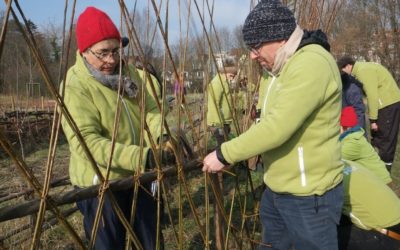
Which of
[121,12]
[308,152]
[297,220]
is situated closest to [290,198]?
[297,220]

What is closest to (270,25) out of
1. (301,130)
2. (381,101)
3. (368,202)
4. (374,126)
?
(301,130)

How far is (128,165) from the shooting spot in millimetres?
1479

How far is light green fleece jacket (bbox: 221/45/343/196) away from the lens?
133 centimetres

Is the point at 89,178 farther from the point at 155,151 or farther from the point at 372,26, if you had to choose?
the point at 372,26

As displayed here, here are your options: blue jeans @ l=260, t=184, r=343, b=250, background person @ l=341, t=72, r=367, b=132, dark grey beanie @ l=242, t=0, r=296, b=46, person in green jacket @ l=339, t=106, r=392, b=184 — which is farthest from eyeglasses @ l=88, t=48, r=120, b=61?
background person @ l=341, t=72, r=367, b=132

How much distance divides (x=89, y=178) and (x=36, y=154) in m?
6.38

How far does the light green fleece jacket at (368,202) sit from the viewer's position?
1870 mm

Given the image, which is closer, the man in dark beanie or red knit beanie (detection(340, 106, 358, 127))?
the man in dark beanie

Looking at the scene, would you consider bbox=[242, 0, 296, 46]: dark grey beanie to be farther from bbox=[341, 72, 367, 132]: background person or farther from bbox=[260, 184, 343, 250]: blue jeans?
bbox=[341, 72, 367, 132]: background person

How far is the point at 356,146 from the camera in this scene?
2512mm

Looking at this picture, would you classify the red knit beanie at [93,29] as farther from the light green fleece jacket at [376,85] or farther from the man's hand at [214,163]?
the light green fleece jacket at [376,85]

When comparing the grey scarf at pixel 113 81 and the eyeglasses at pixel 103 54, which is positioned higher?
the eyeglasses at pixel 103 54

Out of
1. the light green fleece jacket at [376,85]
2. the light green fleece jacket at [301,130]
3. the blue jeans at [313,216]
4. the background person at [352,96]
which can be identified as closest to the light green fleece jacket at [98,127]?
the light green fleece jacket at [301,130]

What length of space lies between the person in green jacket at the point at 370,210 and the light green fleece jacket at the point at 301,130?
0.39 meters
